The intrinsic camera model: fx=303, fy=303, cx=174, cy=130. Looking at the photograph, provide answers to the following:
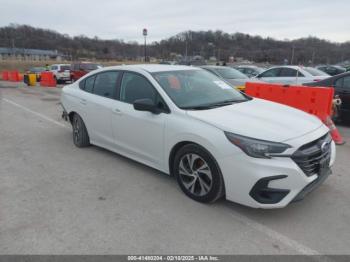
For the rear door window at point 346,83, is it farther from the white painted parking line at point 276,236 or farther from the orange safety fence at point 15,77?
the orange safety fence at point 15,77

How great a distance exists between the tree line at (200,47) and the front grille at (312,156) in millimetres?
51473

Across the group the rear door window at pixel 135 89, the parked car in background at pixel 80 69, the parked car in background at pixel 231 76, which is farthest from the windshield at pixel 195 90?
the parked car in background at pixel 80 69

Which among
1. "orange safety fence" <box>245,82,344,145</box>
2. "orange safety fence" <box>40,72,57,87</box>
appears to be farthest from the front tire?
"orange safety fence" <box>40,72,57,87</box>

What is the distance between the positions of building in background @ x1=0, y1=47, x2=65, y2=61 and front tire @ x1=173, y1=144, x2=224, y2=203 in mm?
113347

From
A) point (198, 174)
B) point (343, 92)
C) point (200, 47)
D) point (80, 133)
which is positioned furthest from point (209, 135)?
point (200, 47)

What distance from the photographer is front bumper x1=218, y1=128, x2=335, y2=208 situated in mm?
3016

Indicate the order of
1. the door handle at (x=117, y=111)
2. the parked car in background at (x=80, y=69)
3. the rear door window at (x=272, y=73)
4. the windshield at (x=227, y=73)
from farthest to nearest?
the parked car in background at (x=80, y=69) < the rear door window at (x=272, y=73) < the windshield at (x=227, y=73) < the door handle at (x=117, y=111)

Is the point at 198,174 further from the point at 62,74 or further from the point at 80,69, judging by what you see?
the point at 62,74

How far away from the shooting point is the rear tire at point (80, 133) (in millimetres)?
5703

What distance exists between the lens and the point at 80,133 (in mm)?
5781

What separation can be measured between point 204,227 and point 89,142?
11.1 feet

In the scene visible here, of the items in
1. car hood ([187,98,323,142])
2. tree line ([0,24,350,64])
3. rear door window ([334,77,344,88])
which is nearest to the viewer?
car hood ([187,98,323,142])

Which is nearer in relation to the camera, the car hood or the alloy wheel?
the car hood

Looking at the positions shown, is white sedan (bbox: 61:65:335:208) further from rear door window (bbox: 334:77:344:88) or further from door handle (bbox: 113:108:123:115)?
A: rear door window (bbox: 334:77:344:88)
